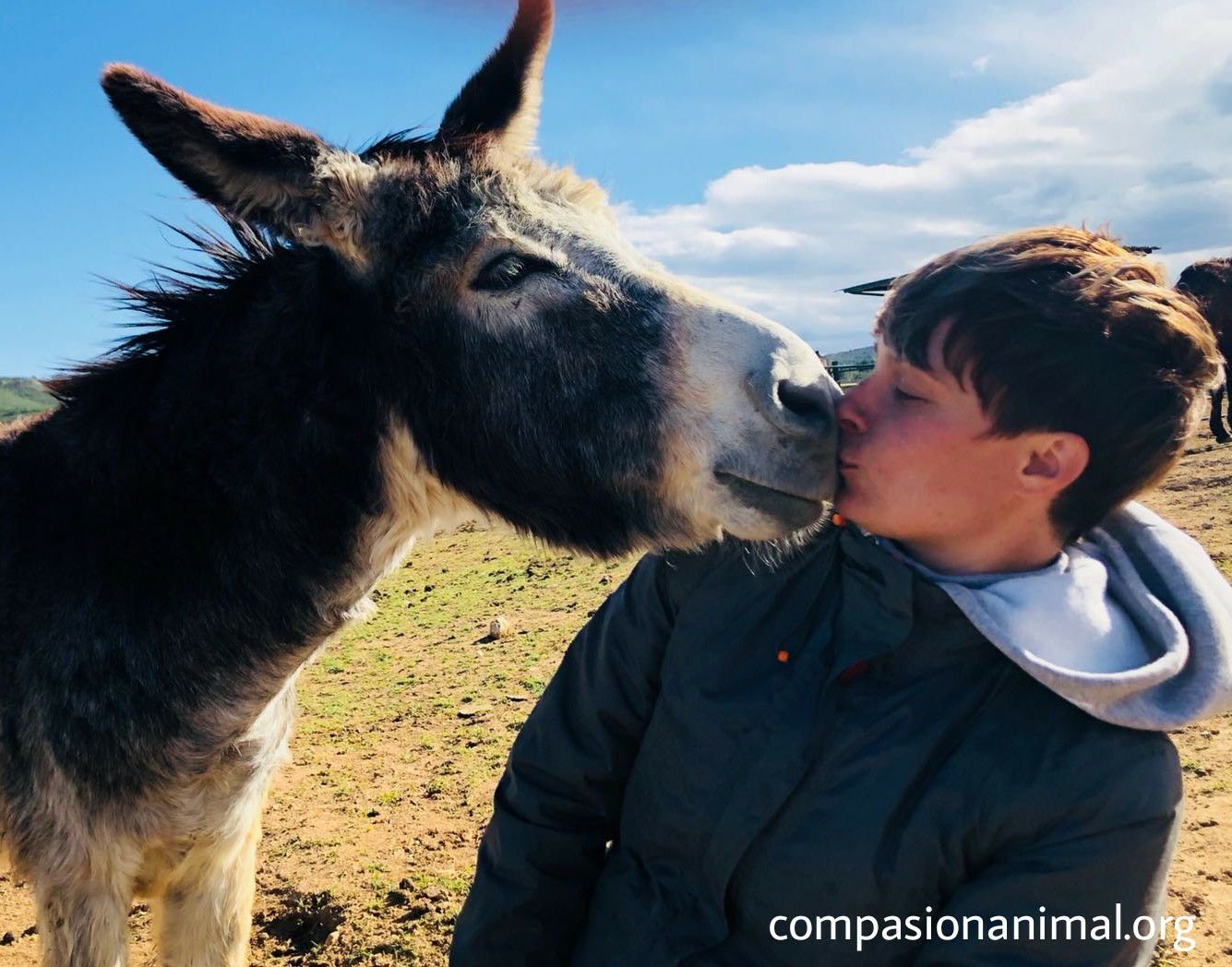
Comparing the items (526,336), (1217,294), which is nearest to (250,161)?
(526,336)

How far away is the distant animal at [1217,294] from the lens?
14.6 metres

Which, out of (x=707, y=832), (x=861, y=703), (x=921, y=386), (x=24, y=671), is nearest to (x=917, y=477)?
(x=921, y=386)

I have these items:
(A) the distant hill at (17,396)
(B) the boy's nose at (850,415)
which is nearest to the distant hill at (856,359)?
(B) the boy's nose at (850,415)

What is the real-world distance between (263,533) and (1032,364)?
1857 mm

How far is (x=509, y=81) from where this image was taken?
112 inches

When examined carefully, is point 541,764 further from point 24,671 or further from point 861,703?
point 24,671

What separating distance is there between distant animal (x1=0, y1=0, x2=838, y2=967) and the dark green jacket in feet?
1.04

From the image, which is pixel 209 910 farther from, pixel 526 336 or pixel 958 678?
pixel 958 678

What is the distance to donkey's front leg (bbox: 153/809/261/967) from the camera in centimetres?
275

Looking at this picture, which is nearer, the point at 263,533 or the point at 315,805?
the point at 263,533

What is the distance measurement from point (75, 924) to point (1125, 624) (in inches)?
105

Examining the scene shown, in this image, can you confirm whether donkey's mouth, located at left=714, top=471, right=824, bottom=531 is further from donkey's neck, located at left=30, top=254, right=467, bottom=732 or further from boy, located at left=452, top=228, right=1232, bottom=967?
donkey's neck, located at left=30, top=254, right=467, bottom=732

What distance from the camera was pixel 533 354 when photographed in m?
2.06

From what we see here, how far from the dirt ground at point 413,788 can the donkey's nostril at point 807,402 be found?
2.59 feet
